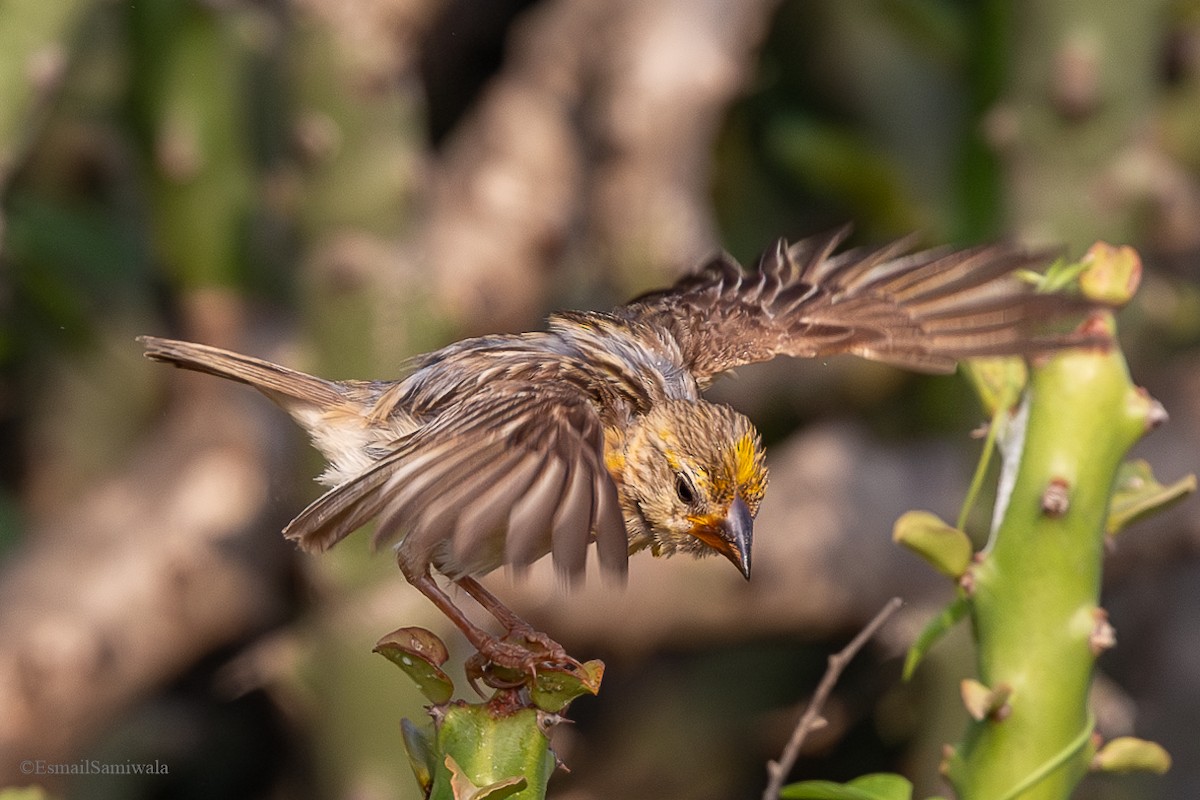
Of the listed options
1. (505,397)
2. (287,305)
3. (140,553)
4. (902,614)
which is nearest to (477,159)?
(287,305)

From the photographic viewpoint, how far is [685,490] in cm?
248

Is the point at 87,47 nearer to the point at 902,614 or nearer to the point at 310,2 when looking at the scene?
the point at 310,2

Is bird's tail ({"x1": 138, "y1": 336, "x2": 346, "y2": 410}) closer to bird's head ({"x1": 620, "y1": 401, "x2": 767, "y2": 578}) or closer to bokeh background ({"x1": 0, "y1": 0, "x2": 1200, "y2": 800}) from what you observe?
bird's head ({"x1": 620, "y1": 401, "x2": 767, "y2": 578})

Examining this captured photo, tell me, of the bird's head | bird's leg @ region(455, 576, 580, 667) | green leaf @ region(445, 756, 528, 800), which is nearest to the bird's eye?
the bird's head

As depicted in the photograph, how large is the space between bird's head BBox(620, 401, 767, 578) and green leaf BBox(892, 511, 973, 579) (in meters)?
0.61

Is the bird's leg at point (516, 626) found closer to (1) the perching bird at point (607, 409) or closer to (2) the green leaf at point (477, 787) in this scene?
(1) the perching bird at point (607, 409)

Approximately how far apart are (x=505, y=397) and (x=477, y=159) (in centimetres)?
262

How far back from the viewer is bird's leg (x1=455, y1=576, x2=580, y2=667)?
1979 mm

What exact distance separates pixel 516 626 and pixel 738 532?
0.36 metres

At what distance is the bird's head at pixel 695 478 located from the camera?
2.45 metres

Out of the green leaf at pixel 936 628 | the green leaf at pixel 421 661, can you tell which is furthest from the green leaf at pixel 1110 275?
the green leaf at pixel 421 661

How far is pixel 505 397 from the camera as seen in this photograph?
7.33ft

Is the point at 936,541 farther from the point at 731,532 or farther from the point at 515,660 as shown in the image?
the point at 731,532

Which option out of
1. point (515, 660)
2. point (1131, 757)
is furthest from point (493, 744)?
point (1131, 757)
